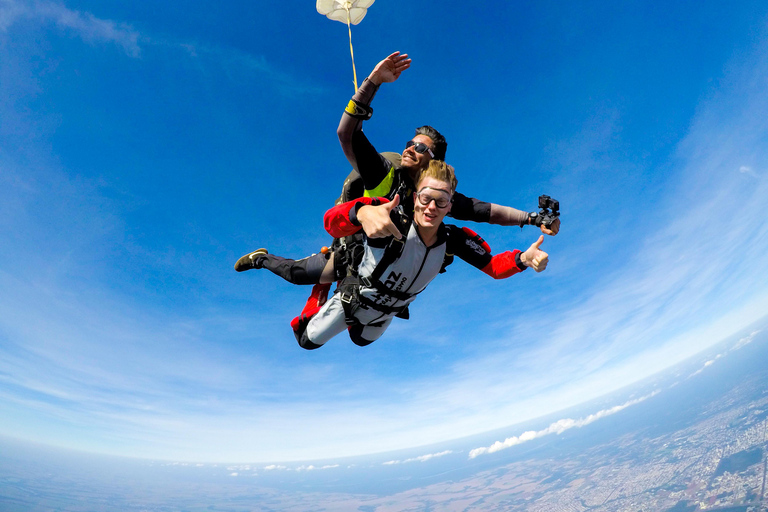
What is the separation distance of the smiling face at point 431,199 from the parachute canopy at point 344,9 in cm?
217

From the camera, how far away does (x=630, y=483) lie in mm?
115312

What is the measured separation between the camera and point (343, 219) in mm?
2229

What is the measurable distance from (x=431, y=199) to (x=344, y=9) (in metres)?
2.39

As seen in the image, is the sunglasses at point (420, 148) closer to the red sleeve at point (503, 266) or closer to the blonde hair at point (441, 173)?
the blonde hair at point (441, 173)

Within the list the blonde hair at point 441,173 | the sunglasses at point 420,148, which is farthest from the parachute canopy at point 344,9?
the blonde hair at point 441,173

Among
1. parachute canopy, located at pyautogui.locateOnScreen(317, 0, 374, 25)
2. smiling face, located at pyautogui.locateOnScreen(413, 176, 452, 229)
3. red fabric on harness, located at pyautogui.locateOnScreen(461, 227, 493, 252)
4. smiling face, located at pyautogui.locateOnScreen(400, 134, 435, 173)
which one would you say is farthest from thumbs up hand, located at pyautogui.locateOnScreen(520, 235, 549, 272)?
parachute canopy, located at pyautogui.locateOnScreen(317, 0, 374, 25)

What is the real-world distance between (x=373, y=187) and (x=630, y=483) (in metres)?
165

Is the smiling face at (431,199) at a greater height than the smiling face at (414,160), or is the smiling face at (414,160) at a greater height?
the smiling face at (414,160)

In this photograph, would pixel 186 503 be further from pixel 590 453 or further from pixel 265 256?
pixel 265 256

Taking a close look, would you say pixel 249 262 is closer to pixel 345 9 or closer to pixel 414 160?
pixel 414 160

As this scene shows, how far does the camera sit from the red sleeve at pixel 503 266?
290 cm

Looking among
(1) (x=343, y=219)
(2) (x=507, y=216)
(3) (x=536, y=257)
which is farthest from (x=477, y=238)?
(1) (x=343, y=219)

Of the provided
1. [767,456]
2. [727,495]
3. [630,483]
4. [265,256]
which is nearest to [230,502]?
[630,483]

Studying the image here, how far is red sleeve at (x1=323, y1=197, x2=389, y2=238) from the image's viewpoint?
2.20m
